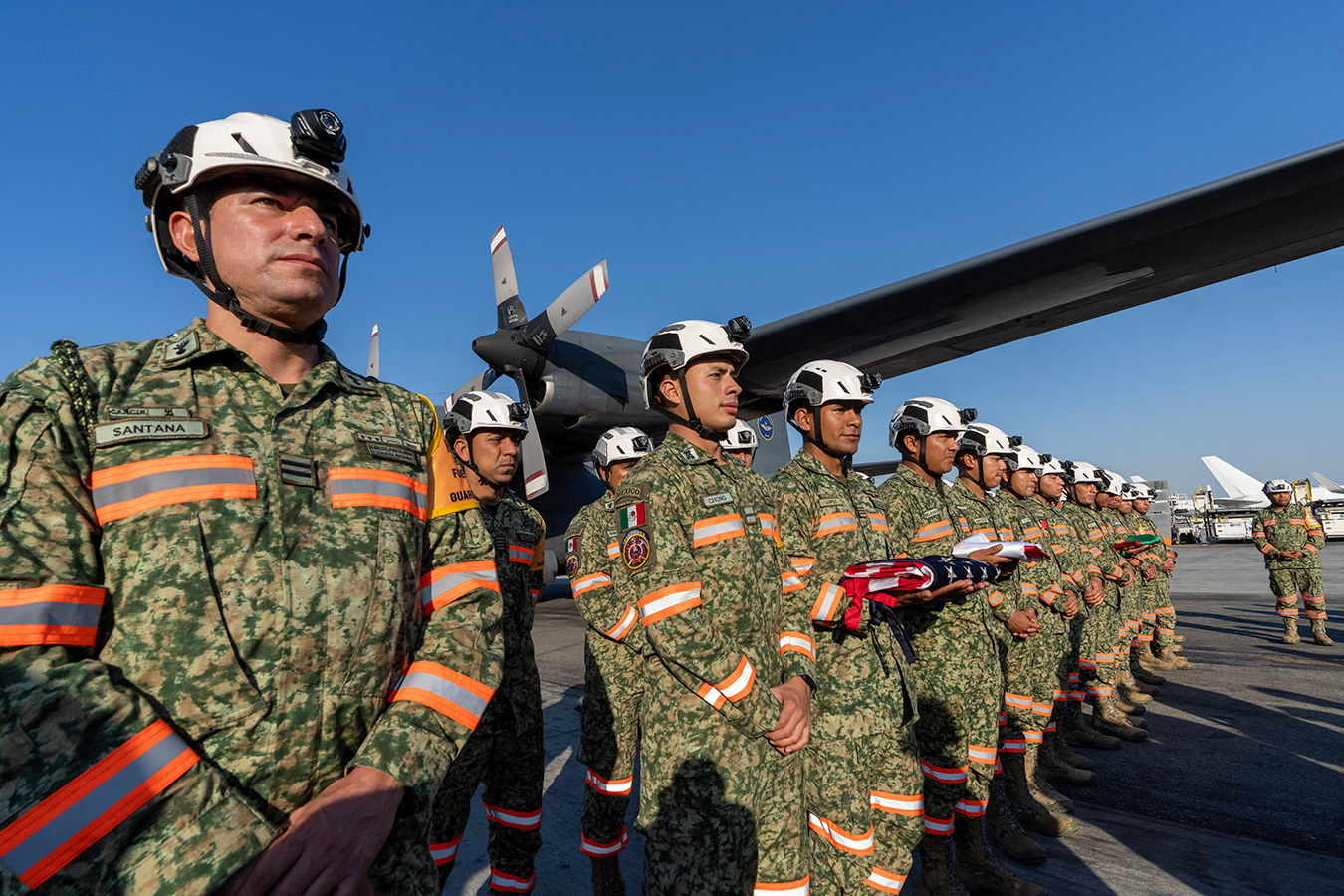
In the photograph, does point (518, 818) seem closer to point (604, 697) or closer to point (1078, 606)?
point (604, 697)

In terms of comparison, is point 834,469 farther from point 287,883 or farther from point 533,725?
point 287,883

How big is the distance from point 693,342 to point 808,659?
1469 mm

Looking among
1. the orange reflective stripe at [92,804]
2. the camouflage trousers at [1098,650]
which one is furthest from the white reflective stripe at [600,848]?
the camouflage trousers at [1098,650]

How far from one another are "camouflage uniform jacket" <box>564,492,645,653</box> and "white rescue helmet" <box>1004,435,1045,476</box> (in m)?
4.15

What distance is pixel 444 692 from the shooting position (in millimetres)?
1354

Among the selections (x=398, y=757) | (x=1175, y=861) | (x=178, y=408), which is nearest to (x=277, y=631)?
(x=398, y=757)

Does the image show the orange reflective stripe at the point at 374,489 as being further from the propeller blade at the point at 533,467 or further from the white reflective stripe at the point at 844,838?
the propeller blade at the point at 533,467

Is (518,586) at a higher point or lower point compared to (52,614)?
lower

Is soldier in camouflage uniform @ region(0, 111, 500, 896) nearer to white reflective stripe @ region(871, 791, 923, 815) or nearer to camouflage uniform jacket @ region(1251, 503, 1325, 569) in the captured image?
white reflective stripe @ region(871, 791, 923, 815)

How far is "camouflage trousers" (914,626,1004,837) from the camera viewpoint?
3676 millimetres

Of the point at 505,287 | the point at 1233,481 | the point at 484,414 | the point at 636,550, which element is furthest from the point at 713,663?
the point at 1233,481

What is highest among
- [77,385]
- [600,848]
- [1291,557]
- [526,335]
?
[526,335]

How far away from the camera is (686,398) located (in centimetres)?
295

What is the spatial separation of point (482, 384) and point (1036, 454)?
8071 mm
